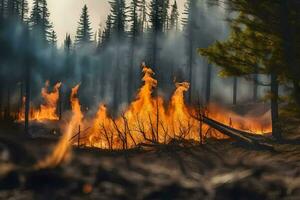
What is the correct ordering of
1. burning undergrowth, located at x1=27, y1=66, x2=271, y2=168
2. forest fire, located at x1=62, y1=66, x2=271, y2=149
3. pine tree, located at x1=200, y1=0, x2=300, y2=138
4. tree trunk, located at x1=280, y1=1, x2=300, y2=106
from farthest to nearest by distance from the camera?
forest fire, located at x1=62, y1=66, x2=271, y2=149
burning undergrowth, located at x1=27, y1=66, x2=271, y2=168
pine tree, located at x1=200, y1=0, x2=300, y2=138
tree trunk, located at x1=280, y1=1, x2=300, y2=106

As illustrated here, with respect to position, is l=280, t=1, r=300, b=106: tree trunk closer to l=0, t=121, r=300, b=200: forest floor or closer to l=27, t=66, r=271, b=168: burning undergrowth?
l=0, t=121, r=300, b=200: forest floor

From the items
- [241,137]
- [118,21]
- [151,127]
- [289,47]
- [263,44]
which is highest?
[118,21]

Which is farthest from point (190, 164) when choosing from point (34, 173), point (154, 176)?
point (34, 173)

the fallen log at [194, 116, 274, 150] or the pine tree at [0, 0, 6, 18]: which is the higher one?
the pine tree at [0, 0, 6, 18]

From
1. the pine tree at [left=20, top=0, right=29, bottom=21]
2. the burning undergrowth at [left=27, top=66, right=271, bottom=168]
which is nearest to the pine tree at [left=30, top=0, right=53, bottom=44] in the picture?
the pine tree at [left=20, top=0, right=29, bottom=21]

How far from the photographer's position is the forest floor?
1157 centimetres

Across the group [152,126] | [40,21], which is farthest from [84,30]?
[152,126]

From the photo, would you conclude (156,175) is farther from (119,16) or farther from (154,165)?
(119,16)

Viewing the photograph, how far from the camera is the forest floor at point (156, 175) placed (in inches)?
456

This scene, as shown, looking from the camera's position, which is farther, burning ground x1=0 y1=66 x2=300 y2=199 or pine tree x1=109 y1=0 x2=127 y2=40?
pine tree x1=109 y1=0 x2=127 y2=40

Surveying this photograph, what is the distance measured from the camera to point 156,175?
1365cm

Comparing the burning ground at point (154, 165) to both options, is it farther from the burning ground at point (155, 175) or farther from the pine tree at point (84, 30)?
the pine tree at point (84, 30)

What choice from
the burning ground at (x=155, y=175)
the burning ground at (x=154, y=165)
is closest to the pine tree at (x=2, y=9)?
the burning ground at (x=154, y=165)

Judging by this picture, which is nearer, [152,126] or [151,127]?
[151,127]
